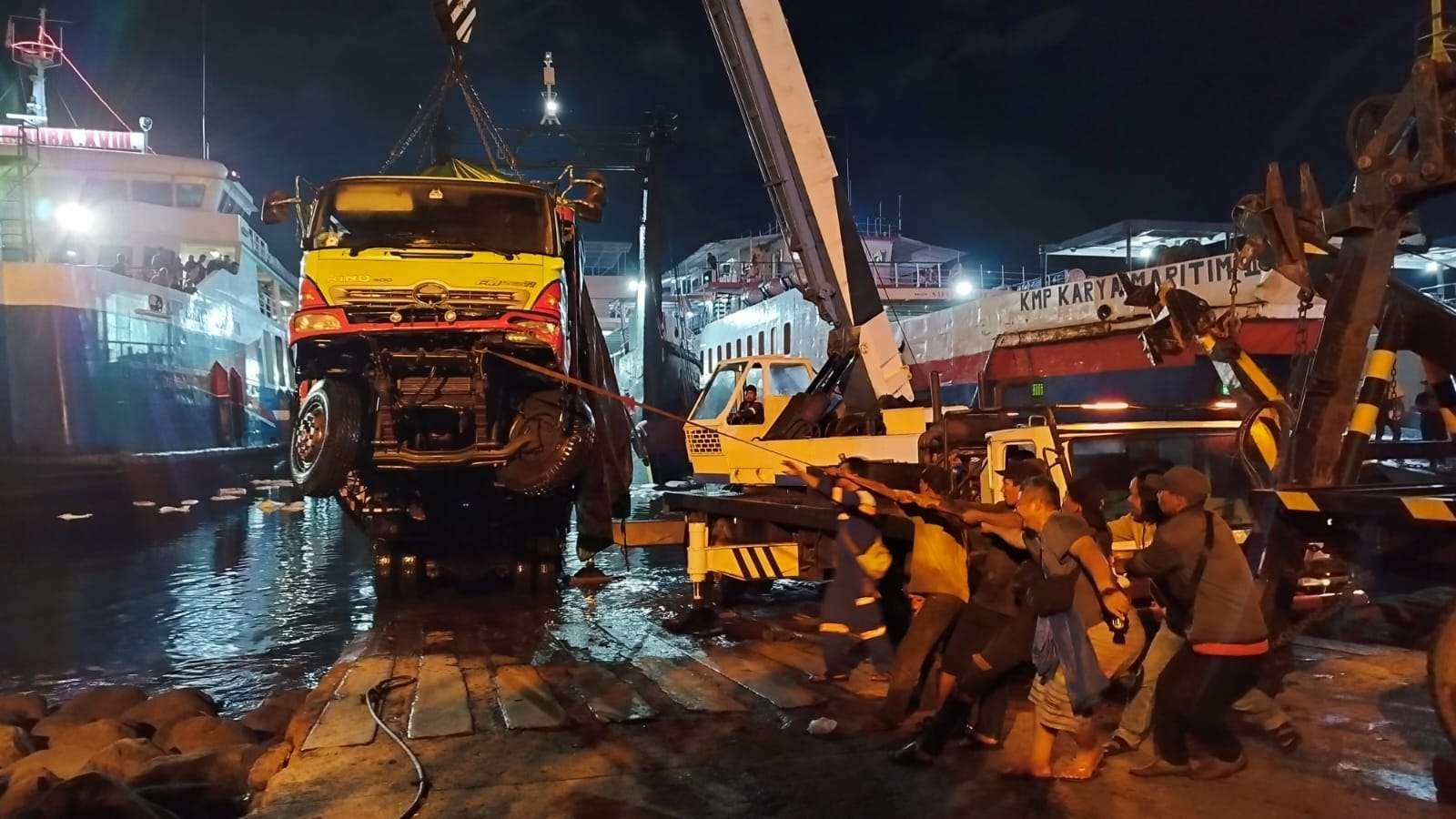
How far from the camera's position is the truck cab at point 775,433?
8.67m

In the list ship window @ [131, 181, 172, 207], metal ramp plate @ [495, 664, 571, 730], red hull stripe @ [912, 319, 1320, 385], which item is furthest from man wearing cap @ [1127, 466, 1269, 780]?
ship window @ [131, 181, 172, 207]

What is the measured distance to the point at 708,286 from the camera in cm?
3306

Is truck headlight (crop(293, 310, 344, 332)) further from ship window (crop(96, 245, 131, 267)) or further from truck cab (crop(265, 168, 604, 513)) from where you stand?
ship window (crop(96, 245, 131, 267))

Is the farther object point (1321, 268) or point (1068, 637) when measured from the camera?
point (1321, 268)

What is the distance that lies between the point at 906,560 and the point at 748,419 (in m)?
3.79

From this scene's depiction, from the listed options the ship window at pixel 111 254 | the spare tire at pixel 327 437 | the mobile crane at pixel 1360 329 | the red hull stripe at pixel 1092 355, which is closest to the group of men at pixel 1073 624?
the mobile crane at pixel 1360 329

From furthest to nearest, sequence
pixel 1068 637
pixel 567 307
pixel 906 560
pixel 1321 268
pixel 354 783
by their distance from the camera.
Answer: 1. pixel 567 307
2. pixel 906 560
3. pixel 1321 268
4. pixel 354 783
5. pixel 1068 637

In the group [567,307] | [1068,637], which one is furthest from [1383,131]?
[567,307]

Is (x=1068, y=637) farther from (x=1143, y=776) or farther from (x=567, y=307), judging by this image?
(x=567, y=307)

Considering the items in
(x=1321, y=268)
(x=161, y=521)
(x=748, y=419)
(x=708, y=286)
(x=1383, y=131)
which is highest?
(x=708, y=286)

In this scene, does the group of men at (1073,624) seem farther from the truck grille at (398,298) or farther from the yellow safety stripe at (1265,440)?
the truck grille at (398,298)

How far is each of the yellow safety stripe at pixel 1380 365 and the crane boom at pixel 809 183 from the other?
5.38m

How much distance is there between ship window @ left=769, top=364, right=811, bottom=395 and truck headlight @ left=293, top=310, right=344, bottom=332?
455cm

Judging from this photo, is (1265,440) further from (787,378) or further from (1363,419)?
(787,378)
